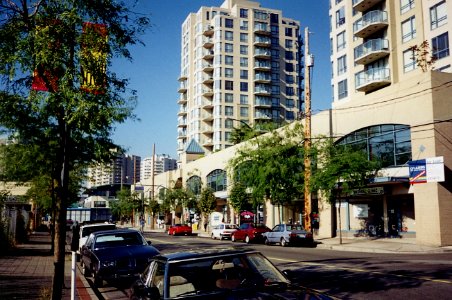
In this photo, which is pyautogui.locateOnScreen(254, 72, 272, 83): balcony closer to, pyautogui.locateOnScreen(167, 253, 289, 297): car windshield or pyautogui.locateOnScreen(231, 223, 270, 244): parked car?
pyautogui.locateOnScreen(231, 223, 270, 244): parked car

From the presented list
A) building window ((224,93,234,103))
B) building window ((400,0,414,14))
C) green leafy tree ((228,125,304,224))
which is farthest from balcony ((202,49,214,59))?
green leafy tree ((228,125,304,224))

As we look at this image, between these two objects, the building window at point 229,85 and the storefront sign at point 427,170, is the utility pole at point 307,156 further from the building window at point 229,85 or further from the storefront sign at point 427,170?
the building window at point 229,85

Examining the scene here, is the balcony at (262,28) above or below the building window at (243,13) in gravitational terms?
below

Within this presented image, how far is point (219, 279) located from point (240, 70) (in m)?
85.4

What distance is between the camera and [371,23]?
47125 mm

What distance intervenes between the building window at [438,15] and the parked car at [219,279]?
137 ft

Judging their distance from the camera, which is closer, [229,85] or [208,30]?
[229,85]

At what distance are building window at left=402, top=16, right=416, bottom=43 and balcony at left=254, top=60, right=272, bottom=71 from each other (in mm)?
44523

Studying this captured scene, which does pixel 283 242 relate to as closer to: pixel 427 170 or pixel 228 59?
pixel 427 170

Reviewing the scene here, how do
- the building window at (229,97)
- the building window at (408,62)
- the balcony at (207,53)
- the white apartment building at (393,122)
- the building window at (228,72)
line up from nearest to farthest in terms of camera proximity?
1. the white apartment building at (393,122)
2. the building window at (408,62)
3. the building window at (229,97)
4. the building window at (228,72)
5. the balcony at (207,53)

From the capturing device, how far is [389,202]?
30328mm

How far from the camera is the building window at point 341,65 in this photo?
5362 centimetres

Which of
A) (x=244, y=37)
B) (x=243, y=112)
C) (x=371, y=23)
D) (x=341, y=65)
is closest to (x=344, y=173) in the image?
(x=371, y=23)

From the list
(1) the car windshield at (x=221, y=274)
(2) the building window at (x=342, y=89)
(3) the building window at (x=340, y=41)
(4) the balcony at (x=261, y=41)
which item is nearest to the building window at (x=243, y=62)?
(4) the balcony at (x=261, y=41)
